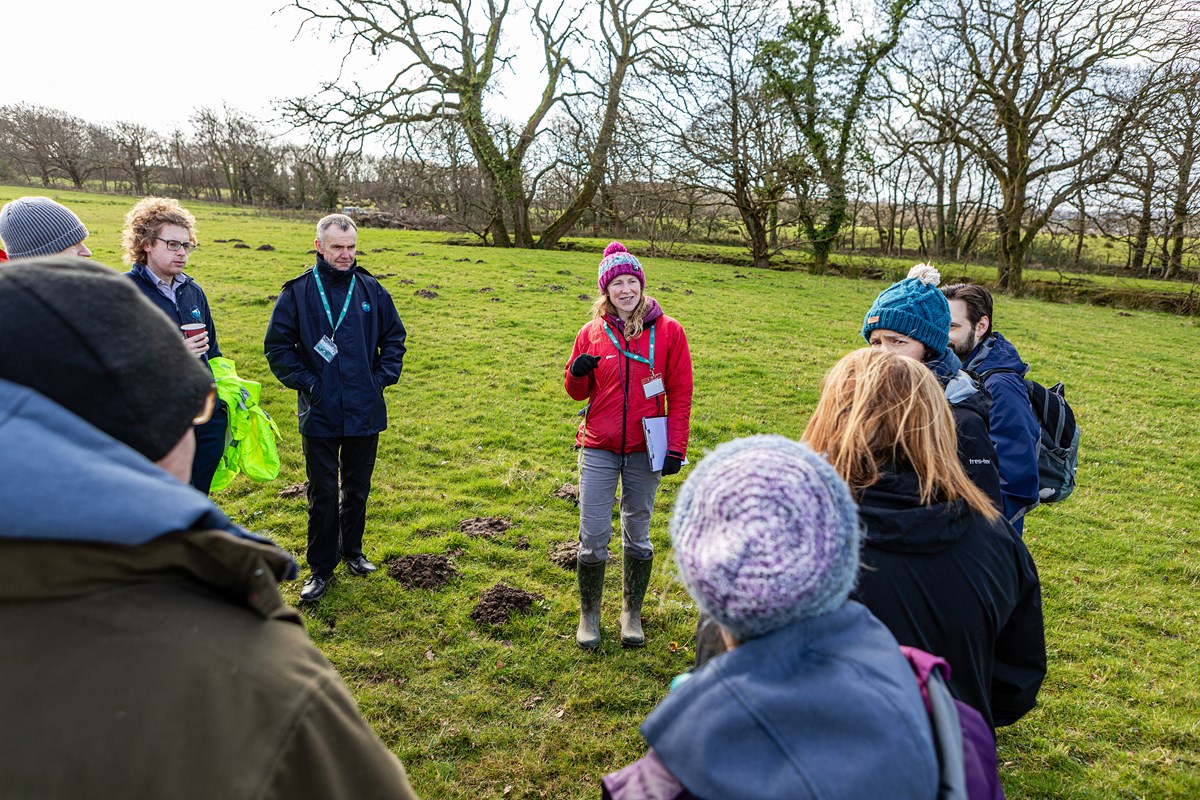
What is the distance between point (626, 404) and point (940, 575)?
A: 7.66 ft

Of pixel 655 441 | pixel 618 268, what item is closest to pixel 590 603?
pixel 655 441

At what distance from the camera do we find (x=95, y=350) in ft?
3.68

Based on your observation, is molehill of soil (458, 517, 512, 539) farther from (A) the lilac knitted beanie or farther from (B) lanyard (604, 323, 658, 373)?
(A) the lilac knitted beanie

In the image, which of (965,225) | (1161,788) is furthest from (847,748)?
(965,225)

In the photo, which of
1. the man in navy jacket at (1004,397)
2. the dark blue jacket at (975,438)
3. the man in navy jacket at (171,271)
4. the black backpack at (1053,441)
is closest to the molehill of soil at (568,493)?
the man in navy jacket at (171,271)

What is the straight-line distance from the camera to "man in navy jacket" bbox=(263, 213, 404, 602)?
4.48 metres

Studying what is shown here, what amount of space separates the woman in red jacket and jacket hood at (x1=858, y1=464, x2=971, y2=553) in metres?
2.13

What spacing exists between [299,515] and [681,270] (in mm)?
19698

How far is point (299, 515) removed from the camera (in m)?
5.96

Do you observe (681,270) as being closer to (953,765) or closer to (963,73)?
(963,73)

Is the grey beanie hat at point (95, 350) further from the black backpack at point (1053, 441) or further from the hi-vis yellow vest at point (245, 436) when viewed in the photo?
the black backpack at point (1053, 441)

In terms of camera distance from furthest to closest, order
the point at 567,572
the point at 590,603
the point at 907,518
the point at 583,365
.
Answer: the point at 567,572 → the point at 590,603 → the point at 583,365 → the point at 907,518

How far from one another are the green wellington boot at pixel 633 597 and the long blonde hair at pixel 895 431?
234cm

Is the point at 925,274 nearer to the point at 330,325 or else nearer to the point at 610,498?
the point at 610,498
